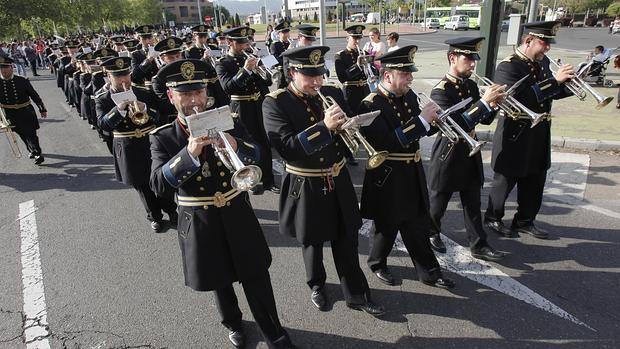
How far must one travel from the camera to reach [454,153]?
14.6 ft

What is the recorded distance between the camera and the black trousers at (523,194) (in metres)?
5.05

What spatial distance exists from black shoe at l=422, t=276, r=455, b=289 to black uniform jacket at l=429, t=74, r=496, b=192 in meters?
0.97

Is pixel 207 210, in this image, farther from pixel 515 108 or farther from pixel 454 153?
pixel 515 108

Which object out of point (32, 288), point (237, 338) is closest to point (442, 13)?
point (32, 288)

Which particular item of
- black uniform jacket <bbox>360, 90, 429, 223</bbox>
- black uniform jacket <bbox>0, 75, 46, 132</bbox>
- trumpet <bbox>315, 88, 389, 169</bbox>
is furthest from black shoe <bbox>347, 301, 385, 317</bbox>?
black uniform jacket <bbox>0, 75, 46, 132</bbox>

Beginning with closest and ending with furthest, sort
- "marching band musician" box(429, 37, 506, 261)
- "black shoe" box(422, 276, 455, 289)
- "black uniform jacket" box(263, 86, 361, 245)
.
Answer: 1. "black uniform jacket" box(263, 86, 361, 245)
2. "marching band musician" box(429, 37, 506, 261)
3. "black shoe" box(422, 276, 455, 289)

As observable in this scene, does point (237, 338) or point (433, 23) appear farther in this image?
point (433, 23)

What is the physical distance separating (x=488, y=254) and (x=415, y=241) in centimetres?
111

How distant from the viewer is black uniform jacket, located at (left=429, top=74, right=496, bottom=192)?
168 inches

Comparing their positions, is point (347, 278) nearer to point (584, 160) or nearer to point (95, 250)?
point (95, 250)

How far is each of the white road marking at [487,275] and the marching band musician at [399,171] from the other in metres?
0.44

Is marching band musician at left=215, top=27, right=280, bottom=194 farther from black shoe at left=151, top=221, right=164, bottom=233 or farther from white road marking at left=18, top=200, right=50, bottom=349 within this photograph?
white road marking at left=18, top=200, right=50, bottom=349

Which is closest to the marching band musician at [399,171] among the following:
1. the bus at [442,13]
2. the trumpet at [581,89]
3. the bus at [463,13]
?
the trumpet at [581,89]

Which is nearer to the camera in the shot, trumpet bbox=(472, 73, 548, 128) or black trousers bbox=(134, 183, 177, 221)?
trumpet bbox=(472, 73, 548, 128)
